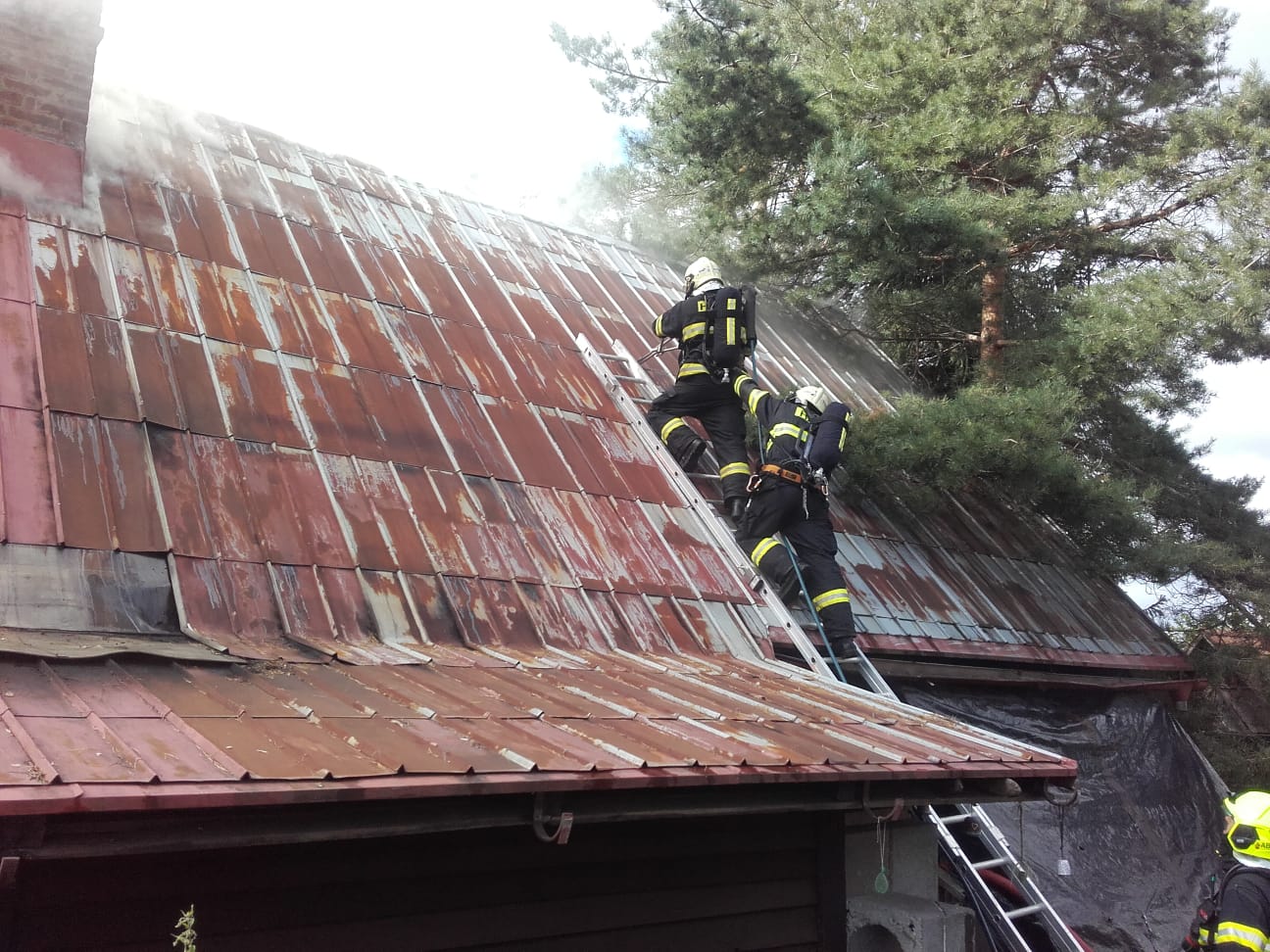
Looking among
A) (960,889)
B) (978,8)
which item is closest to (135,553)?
(960,889)

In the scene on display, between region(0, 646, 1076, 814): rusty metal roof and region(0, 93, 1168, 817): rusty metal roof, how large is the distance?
0.02m

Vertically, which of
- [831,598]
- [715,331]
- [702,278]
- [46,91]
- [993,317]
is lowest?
[831,598]

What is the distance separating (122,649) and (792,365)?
784cm

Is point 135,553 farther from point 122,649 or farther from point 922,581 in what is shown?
point 922,581

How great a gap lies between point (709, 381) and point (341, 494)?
3189 millimetres

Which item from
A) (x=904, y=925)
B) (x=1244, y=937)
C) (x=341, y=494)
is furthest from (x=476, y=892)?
(x=1244, y=937)

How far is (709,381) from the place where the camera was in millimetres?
7426

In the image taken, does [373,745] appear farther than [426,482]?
No

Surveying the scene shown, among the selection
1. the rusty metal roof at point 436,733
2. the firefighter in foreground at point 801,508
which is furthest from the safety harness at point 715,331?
the rusty metal roof at point 436,733

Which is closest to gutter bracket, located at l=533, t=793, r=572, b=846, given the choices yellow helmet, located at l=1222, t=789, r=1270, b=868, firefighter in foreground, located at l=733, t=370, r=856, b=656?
yellow helmet, located at l=1222, t=789, r=1270, b=868

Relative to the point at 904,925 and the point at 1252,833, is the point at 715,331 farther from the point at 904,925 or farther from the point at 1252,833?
the point at 1252,833

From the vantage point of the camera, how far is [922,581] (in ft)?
26.2

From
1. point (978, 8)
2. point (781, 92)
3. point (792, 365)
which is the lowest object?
point (792, 365)

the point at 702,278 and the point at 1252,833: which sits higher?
the point at 702,278
